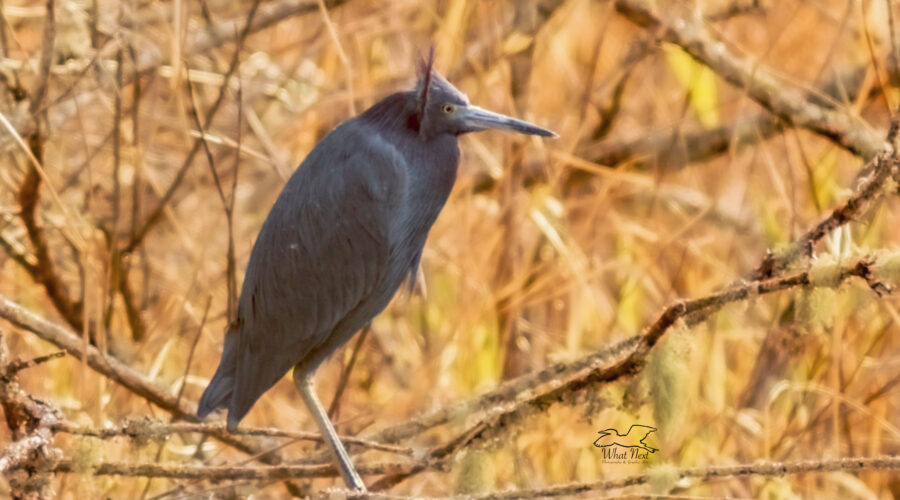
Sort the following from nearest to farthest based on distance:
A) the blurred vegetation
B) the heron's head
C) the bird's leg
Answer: the heron's head
the bird's leg
the blurred vegetation

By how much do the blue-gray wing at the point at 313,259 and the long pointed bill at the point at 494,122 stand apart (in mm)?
175

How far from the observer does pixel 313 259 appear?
232 centimetres

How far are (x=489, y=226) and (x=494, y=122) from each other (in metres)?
1.39

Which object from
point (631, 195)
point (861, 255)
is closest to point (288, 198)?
point (861, 255)

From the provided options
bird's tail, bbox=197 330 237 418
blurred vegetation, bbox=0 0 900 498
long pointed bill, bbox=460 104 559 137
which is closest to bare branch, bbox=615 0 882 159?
blurred vegetation, bbox=0 0 900 498

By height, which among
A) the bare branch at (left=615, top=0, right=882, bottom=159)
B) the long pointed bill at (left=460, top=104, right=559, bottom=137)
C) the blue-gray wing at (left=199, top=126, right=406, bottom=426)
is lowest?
the blue-gray wing at (left=199, top=126, right=406, bottom=426)

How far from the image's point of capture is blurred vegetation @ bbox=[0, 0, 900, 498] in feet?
9.65

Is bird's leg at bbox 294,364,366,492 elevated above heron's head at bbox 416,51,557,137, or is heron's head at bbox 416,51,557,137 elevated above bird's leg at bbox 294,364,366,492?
heron's head at bbox 416,51,557,137

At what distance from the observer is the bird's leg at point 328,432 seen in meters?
2.31

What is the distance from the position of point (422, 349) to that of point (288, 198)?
58.1 inches

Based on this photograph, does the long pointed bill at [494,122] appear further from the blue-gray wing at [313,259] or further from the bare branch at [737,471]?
the bare branch at [737,471]

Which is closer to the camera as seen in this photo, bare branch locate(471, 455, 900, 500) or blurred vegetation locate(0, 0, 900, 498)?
bare branch locate(471, 455, 900, 500)

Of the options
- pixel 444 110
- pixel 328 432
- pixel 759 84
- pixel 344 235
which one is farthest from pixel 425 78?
pixel 759 84

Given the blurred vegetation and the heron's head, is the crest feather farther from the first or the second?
the blurred vegetation
